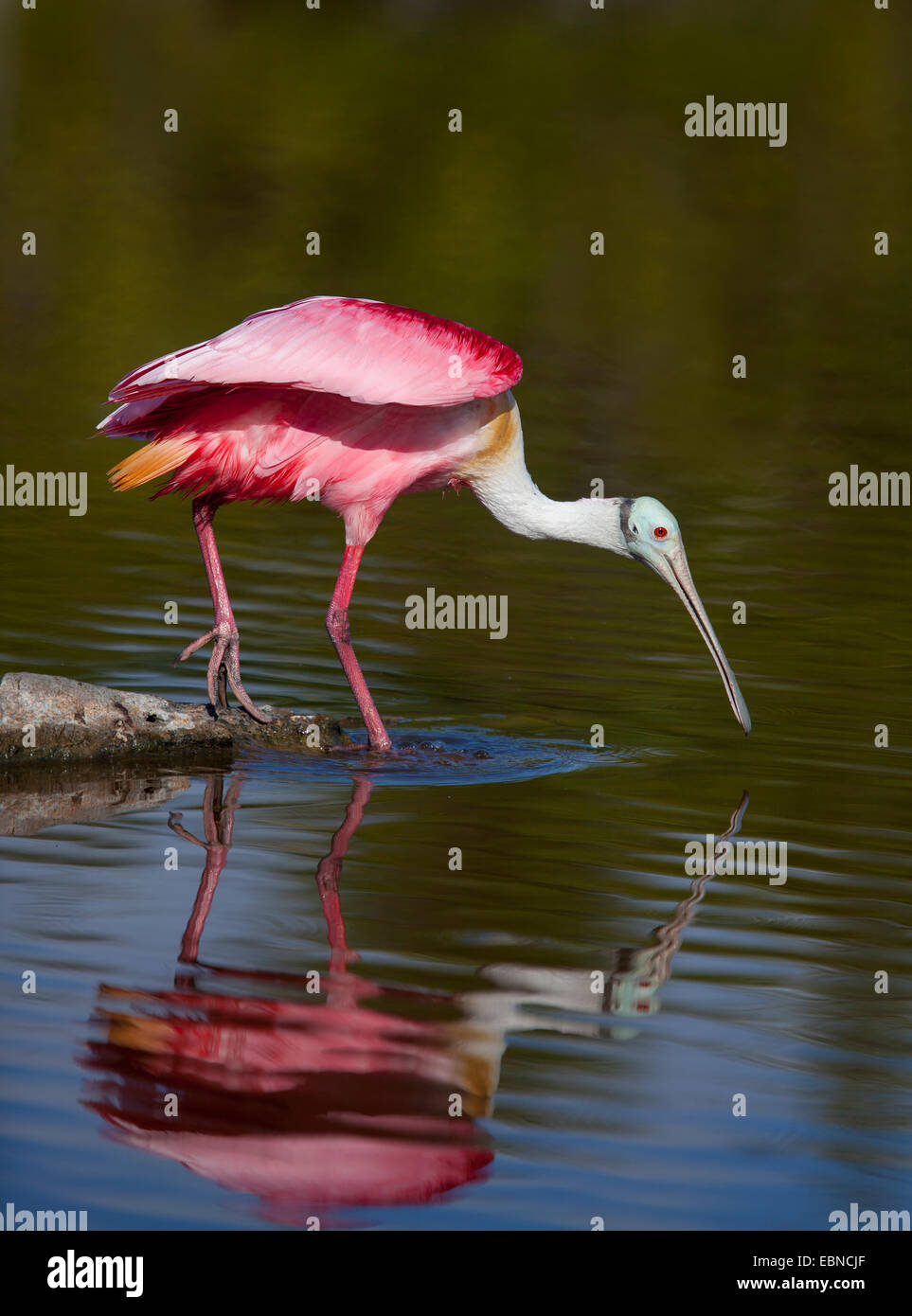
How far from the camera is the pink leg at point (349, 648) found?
9.37m

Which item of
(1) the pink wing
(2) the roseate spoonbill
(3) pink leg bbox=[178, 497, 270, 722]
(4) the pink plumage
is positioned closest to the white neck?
(2) the roseate spoonbill

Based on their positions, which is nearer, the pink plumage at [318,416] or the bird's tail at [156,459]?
the pink plumage at [318,416]

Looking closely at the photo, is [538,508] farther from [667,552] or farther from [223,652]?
[223,652]

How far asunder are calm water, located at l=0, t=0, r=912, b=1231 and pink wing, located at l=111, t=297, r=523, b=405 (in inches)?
60.6

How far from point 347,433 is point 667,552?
1551 mm

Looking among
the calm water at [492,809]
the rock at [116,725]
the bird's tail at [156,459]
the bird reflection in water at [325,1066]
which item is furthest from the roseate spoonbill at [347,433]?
the bird reflection in water at [325,1066]

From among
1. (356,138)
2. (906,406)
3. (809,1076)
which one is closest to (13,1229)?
(809,1076)

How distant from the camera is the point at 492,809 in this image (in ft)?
28.0

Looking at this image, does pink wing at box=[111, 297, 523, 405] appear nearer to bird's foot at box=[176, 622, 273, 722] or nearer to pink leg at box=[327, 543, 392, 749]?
pink leg at box=[327, 543, 392, 749]

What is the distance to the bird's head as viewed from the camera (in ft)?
32.1

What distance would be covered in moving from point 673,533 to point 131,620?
11.2 feet

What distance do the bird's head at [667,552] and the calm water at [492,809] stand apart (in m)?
0.30

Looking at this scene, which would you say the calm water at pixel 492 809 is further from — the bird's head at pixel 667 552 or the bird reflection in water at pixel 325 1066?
the bird's head at pixel 667 552
